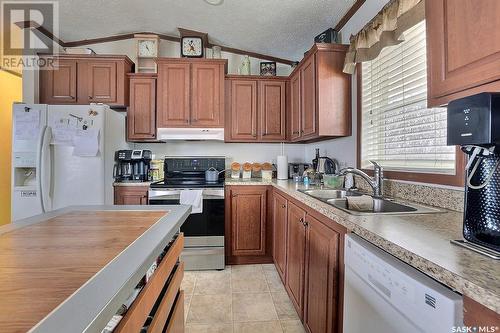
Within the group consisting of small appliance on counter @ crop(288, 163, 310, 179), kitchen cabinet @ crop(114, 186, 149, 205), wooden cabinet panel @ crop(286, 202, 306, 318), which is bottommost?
wooden cabinet panel @ crop(286, 202, 306, 318)

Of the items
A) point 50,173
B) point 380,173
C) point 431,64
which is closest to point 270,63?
point 380,173

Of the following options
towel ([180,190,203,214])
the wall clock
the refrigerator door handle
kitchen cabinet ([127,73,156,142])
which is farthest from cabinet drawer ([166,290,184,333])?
the wall clock

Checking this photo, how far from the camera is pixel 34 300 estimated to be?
466mm

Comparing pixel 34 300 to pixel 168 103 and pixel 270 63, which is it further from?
pixel 270 63

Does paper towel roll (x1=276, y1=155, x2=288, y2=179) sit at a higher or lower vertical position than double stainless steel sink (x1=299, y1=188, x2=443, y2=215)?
higher

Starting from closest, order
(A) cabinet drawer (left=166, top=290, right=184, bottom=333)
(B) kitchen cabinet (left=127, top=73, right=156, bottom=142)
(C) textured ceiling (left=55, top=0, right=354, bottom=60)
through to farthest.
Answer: (A) cabinet drawer (left=166, top=290, right=184, bottom=333) → (C) textured ceiling (left=55, top=0, right=354, bottom=60) → (B) kitchen cabinet (left=127, top=73, right=156, bottom=142)

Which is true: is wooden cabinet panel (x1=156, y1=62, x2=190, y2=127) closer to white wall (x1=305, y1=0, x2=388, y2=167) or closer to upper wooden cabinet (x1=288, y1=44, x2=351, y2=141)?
upper wooden cabinet (x1=288, y1=44, x2=351, y2=141)

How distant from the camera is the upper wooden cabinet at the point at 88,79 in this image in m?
2.93

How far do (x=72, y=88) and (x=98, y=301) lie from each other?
10.8ft

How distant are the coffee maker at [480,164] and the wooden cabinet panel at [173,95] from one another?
8.72 ft

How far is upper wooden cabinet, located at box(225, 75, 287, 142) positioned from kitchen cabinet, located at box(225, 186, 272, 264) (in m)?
0.74

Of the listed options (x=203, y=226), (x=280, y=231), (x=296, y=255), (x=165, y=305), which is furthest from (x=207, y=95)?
(x=165, y=305)

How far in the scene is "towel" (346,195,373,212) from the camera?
156 centimetres

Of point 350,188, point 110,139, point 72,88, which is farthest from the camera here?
point 72,88
